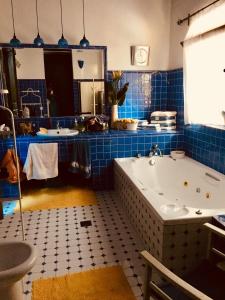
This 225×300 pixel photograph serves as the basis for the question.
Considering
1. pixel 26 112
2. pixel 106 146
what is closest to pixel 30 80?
pixel 26 112

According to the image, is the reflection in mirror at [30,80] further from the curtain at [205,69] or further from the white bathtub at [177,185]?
the curtain at [205,69]

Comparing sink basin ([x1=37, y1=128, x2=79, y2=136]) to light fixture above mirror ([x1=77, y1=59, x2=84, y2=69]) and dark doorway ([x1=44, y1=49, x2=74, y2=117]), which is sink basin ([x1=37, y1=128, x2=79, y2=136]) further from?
light fixture above mirror ([x1=77, y1=59, x2=84, y2=69])

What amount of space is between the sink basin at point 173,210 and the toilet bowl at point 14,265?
3.04ft

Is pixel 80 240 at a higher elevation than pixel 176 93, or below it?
below

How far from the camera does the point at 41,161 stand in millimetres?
3148

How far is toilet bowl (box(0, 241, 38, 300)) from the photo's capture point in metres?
1.41

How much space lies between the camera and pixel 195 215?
5.88ft

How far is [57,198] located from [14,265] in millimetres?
1596

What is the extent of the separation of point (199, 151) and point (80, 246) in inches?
71.5

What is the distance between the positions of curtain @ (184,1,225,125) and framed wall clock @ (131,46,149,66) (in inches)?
28.0

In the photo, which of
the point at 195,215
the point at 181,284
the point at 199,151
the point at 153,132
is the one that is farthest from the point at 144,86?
the point at 181,284

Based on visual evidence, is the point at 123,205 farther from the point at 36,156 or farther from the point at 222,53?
the point at 222,53

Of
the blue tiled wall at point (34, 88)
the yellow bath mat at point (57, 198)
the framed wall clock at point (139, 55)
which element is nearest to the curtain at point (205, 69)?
the framed wall clock at point (139, 55)

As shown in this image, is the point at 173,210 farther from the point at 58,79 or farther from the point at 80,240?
the point at 58,79
